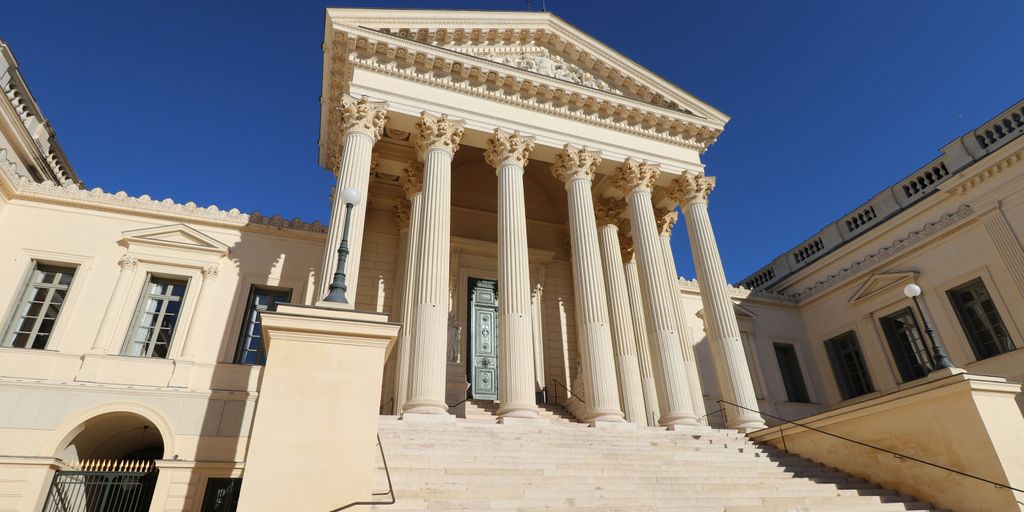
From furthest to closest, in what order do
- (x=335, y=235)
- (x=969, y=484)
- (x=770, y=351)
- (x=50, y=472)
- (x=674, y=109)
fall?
1. (x=770, y=351)
2. (x=674, y=109)
3. (x=335, y=235)
4. (x=50, y=472)
5. (x=969, y=484)

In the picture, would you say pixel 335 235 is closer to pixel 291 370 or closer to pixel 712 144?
pixel 291 370

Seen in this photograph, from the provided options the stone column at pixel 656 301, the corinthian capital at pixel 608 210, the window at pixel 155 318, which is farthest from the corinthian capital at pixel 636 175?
the window at pixel 155 318

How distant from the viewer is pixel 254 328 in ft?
48.3

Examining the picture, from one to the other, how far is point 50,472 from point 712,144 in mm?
19788

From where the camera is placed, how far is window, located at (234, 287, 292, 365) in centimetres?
1432

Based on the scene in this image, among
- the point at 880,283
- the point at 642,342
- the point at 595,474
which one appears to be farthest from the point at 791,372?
the point at 595,474

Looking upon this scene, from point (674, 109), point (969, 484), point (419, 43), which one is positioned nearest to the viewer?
point (969, 484)

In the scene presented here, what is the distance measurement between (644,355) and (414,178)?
8.62 meters

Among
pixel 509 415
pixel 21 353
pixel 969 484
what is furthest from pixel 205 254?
pixel 969 484

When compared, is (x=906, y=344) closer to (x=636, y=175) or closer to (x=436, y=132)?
(x=636, y=175)

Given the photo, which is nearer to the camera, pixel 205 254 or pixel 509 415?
pixel 509 415

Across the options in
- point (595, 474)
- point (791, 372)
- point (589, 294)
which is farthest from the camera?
point (791, 372)

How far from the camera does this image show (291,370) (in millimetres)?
5203

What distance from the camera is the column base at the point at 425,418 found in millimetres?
10453
